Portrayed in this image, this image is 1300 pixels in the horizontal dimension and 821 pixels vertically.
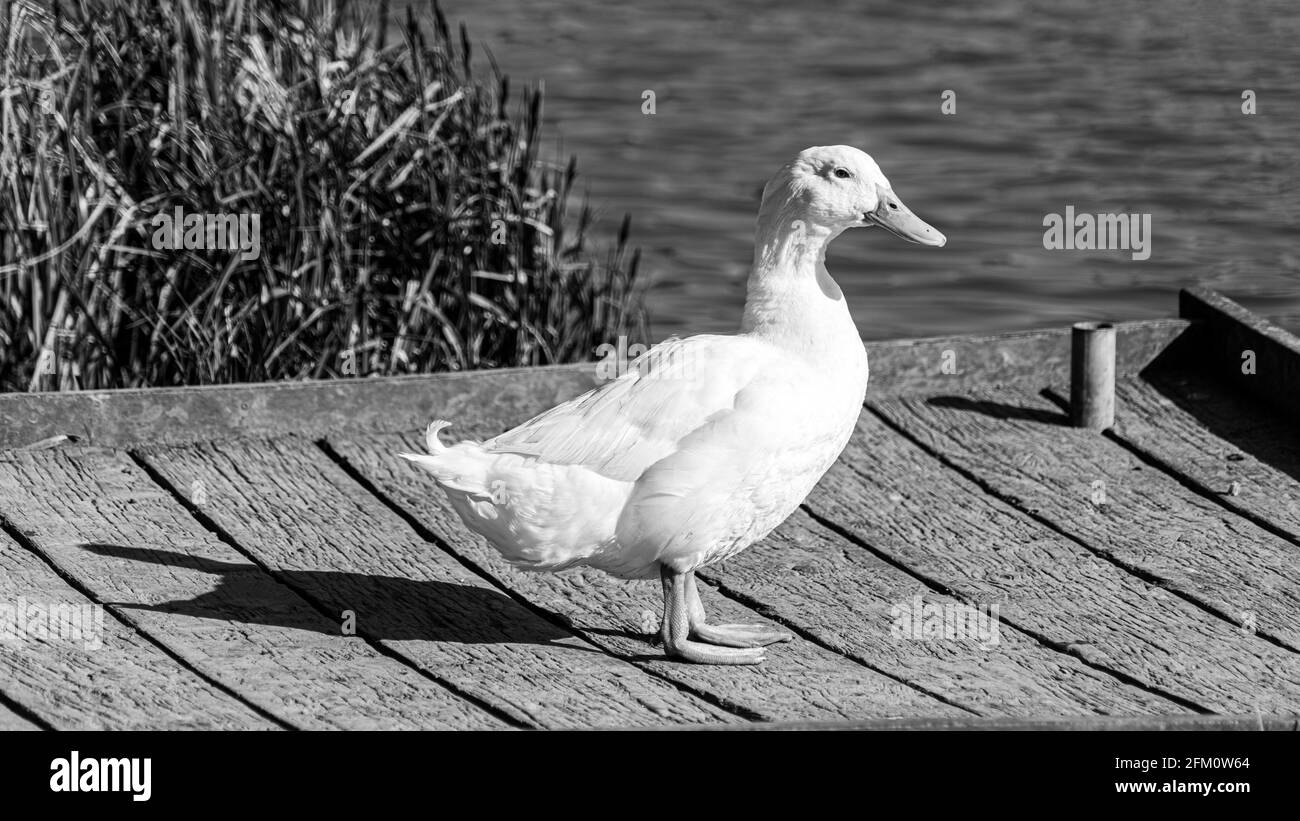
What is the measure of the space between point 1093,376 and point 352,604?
2316 mm

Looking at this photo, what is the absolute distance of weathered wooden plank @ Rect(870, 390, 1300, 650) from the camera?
4.59 metres

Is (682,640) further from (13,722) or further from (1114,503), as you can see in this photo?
(1114,503)

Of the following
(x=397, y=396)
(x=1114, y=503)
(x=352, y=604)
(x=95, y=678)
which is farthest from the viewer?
(x=397, y=396)

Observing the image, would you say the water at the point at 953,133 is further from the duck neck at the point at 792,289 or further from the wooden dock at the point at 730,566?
the duck neck at the point at 792,289

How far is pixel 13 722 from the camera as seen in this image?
3.82 meters

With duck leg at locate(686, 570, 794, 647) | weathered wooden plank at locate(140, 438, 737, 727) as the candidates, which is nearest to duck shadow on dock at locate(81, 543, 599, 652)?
weathered wooden plank at locate(140, 438, 737, 727)

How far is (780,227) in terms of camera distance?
429 centimetres

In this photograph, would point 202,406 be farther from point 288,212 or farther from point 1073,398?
point 1073,398

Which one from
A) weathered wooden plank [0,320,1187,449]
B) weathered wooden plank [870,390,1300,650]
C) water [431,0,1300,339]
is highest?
water [431,0,1300,339]

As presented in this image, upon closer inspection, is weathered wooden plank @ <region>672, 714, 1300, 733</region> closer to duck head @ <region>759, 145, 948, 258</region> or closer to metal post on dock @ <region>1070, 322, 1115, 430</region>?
duck head @ <region>759, 145, 948, 258</region>

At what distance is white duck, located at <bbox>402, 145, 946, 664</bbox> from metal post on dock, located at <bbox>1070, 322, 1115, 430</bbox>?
1386 millimetres

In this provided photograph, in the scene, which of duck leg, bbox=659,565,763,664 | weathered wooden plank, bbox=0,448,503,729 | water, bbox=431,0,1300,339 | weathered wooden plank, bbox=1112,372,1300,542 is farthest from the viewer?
water, bbox=431,0,1300,339

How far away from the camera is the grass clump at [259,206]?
6551 millimetres

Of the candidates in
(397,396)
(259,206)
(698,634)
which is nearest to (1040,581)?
(698,634)
